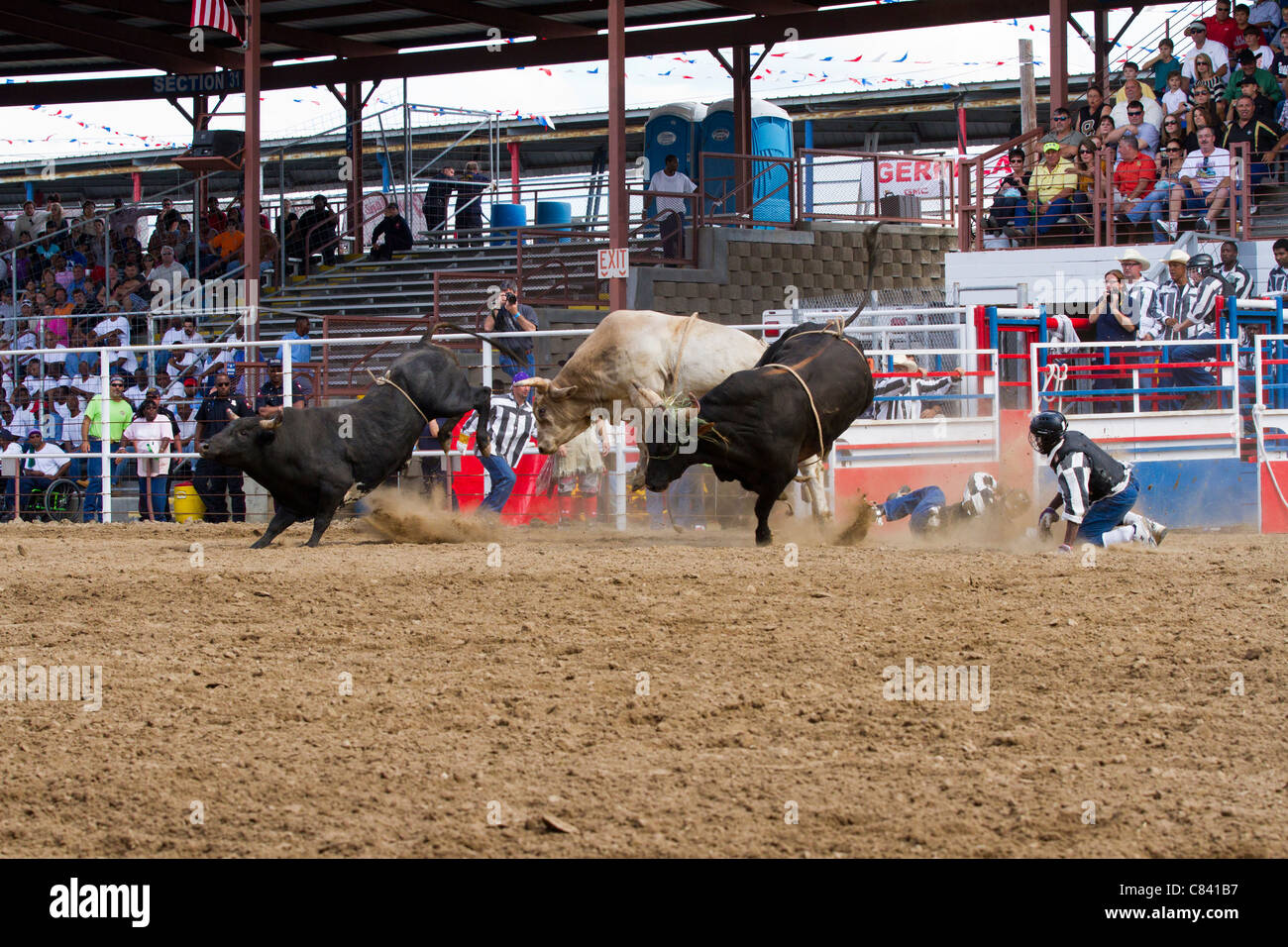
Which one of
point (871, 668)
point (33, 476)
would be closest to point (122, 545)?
point (33, 476)

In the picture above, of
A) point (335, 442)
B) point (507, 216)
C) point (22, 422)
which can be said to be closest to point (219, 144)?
point (507, 216)

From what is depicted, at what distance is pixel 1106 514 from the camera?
9859 millimetres

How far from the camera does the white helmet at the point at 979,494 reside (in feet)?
36.7

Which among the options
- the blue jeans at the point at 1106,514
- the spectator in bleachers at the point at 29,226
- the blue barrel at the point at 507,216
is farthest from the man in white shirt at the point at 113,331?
the blue jeans at the point at 1106,514

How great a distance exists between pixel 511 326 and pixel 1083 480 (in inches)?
255

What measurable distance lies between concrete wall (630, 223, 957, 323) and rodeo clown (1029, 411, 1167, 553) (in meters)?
7.94

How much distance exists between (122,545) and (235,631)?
4.43m

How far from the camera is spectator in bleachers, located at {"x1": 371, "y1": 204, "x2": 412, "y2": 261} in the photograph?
72.0 ft

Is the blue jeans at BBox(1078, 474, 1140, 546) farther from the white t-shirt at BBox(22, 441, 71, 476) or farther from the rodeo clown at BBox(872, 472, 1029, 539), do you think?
the white t-shirt at BBox(22, 441, 71, 476)

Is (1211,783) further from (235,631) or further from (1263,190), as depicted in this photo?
(1263,190)

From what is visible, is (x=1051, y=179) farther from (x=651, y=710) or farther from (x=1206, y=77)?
(x=651, y=710)

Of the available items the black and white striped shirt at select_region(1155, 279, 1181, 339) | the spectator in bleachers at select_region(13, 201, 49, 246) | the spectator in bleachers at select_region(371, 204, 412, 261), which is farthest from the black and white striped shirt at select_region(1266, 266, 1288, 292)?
the spectator in bleachers at select_region(13, 201, 49, 246)

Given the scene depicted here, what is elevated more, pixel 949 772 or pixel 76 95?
pixel 76 95

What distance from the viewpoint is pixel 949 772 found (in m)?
4.97
